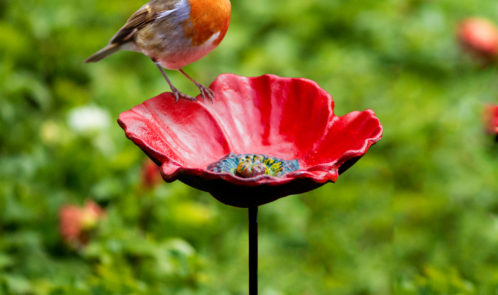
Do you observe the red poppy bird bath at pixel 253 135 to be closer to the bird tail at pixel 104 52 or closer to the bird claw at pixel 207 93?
the bird claw at pixel 207 93

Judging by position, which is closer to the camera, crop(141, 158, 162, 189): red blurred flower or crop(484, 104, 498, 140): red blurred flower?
crop(484, 104, 498, 140): red blurred flower

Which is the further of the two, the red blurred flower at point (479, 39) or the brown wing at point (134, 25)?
the red blurred flower at point (479, 39)

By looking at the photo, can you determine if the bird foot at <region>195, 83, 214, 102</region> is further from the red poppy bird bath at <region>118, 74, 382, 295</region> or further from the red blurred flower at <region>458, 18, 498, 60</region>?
the red blurred flower at <region>458, 18, 498, 60</region>

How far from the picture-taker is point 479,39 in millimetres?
3316

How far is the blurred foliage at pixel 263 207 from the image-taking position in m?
2.05

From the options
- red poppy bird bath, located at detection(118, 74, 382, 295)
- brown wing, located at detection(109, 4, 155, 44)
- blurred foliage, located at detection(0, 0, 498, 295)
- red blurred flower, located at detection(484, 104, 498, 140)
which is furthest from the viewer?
blurred foliage, located at detection(0, 0, 498, 295)

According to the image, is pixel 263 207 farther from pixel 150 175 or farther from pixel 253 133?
pixel 253 133

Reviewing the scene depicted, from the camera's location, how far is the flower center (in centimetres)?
117

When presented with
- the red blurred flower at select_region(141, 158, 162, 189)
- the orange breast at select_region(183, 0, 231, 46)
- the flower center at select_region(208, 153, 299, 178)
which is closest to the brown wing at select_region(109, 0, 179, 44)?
the orange breast at select_region(183, 0, 231, 46)

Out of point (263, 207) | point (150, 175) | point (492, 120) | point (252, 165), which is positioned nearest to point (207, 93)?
point (252, 165)

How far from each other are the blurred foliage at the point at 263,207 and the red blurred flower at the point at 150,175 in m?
0.08

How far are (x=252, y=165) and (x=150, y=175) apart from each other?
1.09 meters

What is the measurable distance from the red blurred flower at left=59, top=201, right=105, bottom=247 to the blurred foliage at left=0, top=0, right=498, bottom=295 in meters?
0.04

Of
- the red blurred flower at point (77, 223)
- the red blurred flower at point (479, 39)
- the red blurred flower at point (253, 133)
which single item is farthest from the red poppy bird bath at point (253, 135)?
the red blurred flower at point (479, 39)
